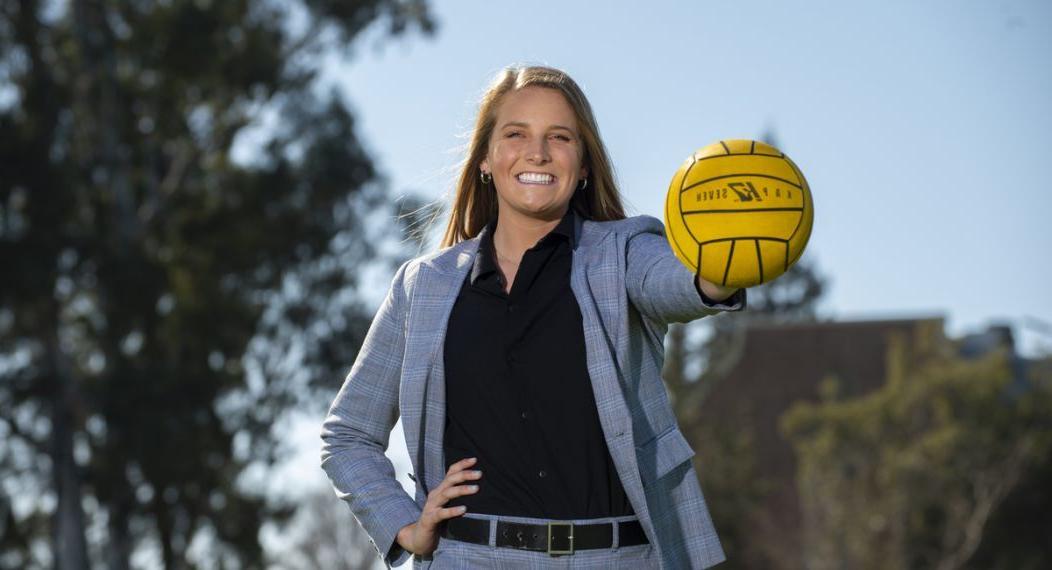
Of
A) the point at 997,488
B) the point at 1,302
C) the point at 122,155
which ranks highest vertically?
the point at 122,155

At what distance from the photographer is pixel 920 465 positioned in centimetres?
3456

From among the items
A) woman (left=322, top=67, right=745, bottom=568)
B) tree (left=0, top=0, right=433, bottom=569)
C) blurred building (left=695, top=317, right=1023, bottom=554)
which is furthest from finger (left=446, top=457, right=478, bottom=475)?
blurred building (left=695, top=317, right=1023, bottom=554)

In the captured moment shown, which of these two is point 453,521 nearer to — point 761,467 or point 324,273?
point 324,273

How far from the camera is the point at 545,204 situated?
412 centimetres

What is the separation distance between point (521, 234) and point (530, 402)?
0.52m

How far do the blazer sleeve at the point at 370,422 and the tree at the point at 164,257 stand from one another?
59.2 feet

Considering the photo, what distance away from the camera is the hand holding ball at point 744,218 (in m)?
3.47

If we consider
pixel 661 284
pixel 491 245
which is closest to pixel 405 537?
pixel 491 245

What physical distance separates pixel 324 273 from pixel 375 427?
2083 cm

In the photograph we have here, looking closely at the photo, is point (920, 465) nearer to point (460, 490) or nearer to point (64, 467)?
point (64, 467)

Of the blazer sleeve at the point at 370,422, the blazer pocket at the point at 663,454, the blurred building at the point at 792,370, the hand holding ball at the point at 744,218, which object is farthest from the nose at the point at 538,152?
the blurred building at the point at 792,370

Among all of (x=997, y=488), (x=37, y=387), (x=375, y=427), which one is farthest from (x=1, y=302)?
(x=997, y=488)

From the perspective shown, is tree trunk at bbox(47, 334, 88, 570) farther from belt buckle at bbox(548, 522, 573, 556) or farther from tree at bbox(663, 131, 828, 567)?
belt buckle at bbox(548, 522, 573, 556)

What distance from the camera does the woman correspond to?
3.80 m
